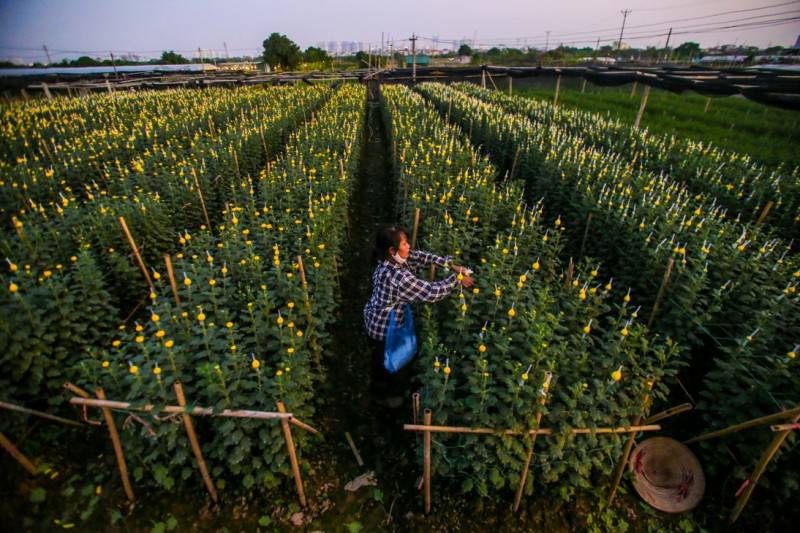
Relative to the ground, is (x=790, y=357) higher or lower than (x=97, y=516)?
higher

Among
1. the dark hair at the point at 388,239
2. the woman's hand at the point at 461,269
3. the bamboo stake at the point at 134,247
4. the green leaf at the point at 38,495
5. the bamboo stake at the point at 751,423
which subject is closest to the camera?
the bamboo stake at the point at 751,423

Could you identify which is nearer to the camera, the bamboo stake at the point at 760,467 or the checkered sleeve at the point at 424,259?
the bamboo stake at the point at 760,467

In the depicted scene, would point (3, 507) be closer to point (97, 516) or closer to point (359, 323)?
point (97, 516)

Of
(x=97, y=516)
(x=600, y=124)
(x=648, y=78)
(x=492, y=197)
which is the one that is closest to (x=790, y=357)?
(x=492, y=197)

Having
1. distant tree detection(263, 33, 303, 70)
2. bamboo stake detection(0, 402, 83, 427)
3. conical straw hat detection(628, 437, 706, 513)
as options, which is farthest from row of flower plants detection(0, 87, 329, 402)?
distant tree detection(263, 33, 303, 70)

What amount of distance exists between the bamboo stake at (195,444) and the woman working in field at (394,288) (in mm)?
1979

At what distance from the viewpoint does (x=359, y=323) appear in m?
6.26

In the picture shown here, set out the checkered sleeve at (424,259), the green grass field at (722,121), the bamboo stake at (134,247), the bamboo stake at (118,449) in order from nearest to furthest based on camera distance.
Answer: the bamboo stake at (118,449)
the checkered sleeve at (424,259)
the bamboo stake at (134,247)
the green grass field at (722,121)

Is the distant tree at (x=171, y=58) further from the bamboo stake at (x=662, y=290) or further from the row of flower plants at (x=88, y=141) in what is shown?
the bamboo stake at (x=662, y=290)

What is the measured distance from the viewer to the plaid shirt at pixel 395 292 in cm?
404

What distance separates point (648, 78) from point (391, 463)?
16886 mm

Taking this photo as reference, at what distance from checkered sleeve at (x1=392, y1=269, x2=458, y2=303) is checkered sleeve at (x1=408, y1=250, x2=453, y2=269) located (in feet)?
1.89

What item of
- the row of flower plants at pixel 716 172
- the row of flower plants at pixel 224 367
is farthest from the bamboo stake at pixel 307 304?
the row of flower plants at pixel 716 172

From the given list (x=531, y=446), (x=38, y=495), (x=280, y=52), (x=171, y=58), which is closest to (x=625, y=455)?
(x=531, y=446)
